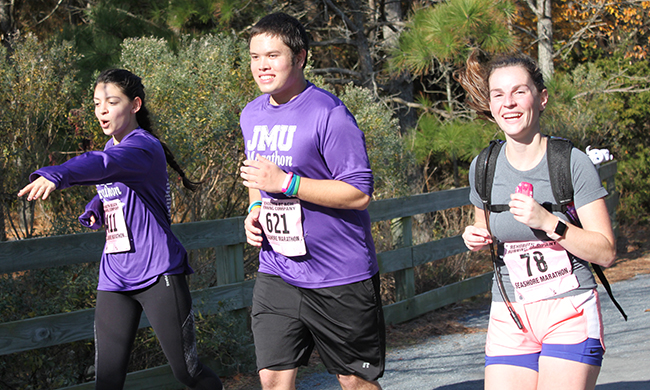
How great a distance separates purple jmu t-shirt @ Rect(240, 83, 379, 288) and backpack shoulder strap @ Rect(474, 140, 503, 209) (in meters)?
0.47

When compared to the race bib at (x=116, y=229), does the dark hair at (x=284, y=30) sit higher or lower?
higher

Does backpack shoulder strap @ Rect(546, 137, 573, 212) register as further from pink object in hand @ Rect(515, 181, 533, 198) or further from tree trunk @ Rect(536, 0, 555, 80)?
tree trunk @ Rect(536, 0, 555, 80)

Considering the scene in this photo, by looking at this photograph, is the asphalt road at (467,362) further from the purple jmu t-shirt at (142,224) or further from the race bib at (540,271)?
the race bib at (540,271)

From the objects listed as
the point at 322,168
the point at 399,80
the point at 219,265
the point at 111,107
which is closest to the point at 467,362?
the point at 219,265

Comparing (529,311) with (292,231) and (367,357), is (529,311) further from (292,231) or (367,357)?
(292,231)

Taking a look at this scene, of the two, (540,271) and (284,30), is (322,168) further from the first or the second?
(540,271)

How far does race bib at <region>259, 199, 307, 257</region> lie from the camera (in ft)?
9.84

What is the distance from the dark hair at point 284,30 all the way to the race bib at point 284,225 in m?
0.69

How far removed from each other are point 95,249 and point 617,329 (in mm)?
4663

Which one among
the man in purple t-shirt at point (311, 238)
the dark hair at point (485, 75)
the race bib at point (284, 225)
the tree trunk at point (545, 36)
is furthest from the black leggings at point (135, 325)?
the tree trunk at point (545, 36)

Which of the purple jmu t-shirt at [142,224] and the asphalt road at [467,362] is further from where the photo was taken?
the asphalt road at [467,362]

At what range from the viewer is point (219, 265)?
500 cm

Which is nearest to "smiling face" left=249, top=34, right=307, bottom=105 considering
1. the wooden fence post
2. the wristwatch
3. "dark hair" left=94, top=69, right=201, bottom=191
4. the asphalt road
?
"dark hair" left=94, top=69, right=201, bottom=191

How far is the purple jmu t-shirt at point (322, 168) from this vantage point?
2.91m
